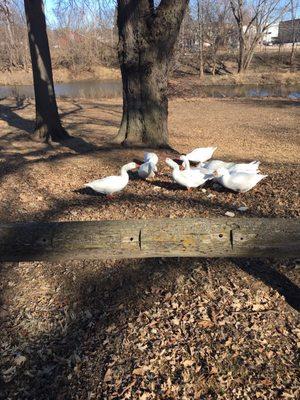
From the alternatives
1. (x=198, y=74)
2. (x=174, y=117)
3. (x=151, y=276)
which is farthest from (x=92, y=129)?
(x=198, y=74)

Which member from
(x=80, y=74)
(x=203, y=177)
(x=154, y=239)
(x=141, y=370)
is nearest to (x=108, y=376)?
(x=141, y=370)

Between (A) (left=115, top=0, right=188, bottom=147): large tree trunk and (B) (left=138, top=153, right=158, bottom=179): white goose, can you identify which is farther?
(A) (left=115, top=0, right=188, bottom=147): large tree trunk

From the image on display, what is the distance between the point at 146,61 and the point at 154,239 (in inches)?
244

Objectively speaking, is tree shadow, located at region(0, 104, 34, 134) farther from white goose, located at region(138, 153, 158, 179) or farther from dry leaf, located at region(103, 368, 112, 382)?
dry leaf, located at region(103, 368, 112, 382)

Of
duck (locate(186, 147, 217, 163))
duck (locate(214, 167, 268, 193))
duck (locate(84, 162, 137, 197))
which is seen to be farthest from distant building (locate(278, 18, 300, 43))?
duck (locate(84, 162, 137, 197))

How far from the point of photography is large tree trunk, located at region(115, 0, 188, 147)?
7871 mm

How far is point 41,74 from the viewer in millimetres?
10016

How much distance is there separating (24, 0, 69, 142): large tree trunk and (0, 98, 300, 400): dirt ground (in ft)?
14.2

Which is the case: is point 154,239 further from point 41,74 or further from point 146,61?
point 41,74

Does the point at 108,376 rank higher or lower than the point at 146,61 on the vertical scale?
lower

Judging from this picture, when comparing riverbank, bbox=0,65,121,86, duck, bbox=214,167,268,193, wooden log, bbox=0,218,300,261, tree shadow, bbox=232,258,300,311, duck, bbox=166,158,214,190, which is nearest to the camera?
wooden log, bbox=0,218,300,261

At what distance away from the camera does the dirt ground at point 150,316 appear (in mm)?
2771

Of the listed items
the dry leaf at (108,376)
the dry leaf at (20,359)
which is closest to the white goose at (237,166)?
the dry leaf at (108,376)

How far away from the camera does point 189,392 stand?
2.68 m
